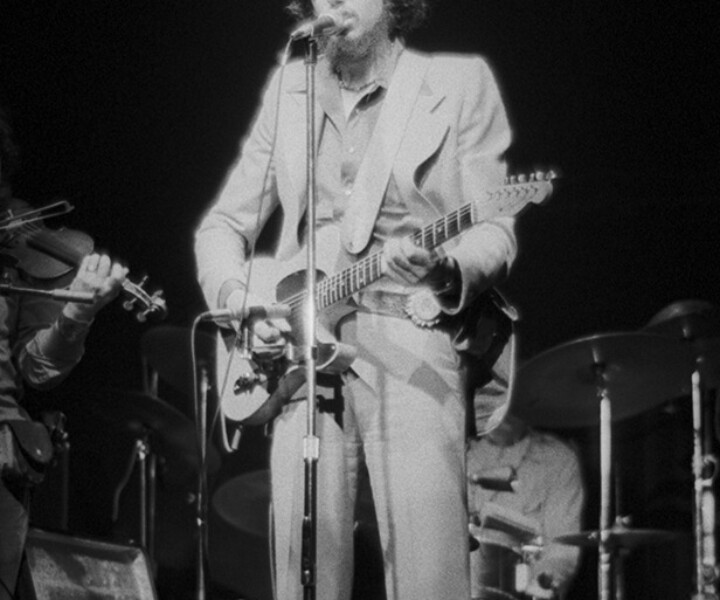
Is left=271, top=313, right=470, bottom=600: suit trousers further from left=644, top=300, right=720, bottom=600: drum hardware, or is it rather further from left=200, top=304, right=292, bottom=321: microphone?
left=644, top=300, right=720, bottom=600: drum hardware

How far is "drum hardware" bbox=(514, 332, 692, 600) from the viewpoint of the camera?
4.55 m

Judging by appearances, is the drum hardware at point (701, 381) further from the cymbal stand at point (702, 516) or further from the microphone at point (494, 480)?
the microphone at point (494, 480)

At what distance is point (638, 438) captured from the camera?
5.76m

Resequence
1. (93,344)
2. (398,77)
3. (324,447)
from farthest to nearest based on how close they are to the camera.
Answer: (93,344) < (398,77) < (324,447)

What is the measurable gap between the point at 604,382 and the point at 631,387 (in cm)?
16

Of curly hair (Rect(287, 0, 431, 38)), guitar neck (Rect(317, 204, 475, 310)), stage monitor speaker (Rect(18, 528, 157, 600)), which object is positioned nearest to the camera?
guitar neck (Rect(317, 204, 475, 310))

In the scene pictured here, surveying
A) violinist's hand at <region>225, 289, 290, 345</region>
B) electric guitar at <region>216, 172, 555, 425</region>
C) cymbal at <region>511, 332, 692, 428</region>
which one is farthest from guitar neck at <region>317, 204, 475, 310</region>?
cymbal at <region>511, 332, 692, 428</region>

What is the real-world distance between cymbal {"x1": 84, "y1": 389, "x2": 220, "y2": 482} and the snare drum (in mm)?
1138

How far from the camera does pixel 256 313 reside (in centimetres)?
280

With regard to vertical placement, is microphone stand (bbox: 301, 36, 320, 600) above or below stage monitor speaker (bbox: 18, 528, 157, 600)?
above

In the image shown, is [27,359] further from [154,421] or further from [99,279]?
[154,421]

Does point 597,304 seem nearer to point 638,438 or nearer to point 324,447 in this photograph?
point 638,438

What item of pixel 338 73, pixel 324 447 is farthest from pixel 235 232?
pixel 324 447

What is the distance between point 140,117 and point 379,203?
2.38m
